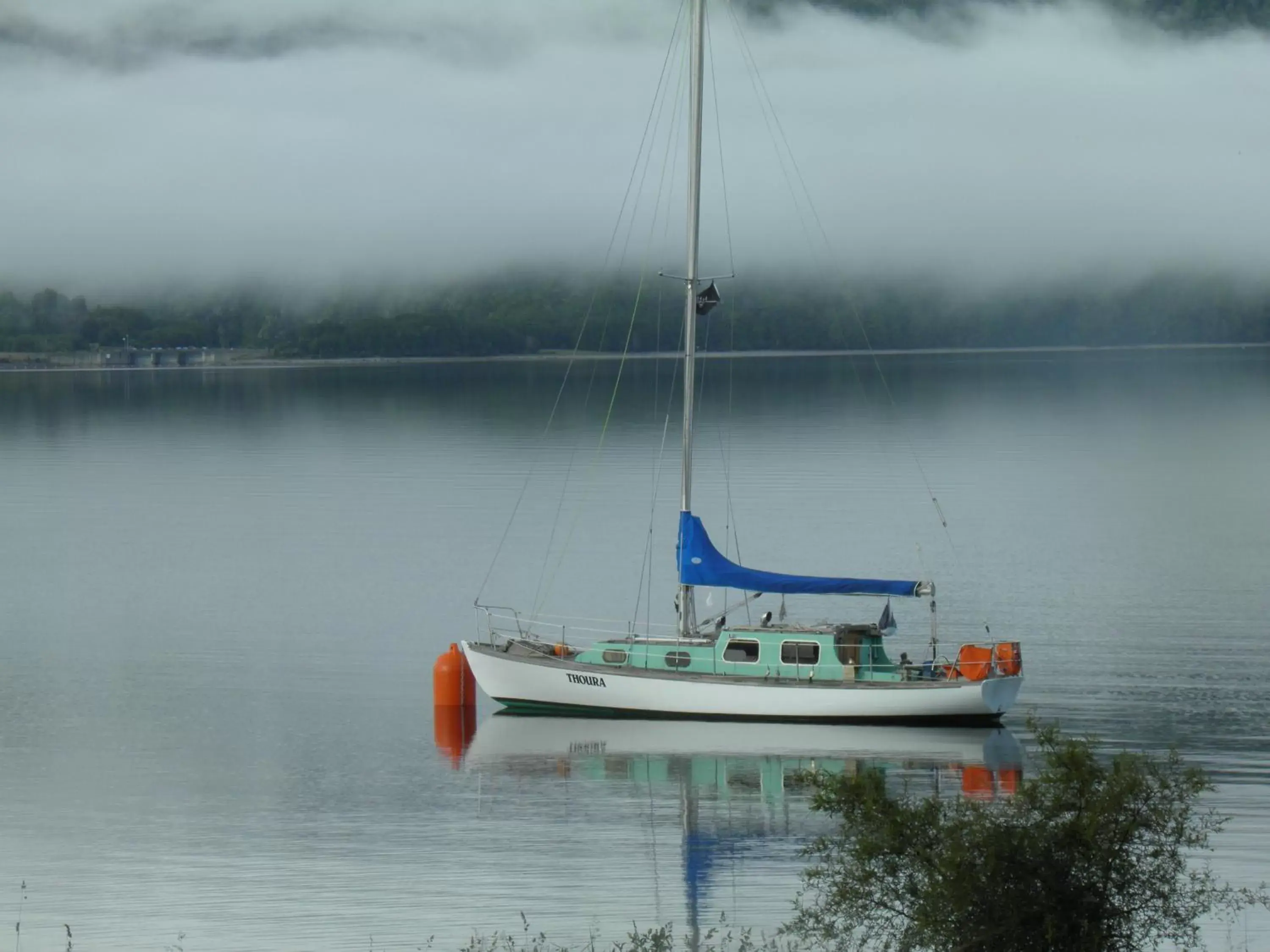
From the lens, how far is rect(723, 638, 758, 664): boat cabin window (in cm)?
4159

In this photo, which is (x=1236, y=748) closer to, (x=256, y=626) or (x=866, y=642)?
(x=866, y=642)

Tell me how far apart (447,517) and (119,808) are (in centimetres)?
4979

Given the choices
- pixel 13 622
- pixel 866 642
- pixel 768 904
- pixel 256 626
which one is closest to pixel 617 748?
pixel 866 642

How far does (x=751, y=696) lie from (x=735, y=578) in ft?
11.0

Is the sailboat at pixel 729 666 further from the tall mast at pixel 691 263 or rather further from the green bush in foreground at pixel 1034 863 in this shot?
the green bush in foreground at pixel 1034 863

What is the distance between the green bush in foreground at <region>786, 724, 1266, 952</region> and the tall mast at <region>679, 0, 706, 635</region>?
22502mm

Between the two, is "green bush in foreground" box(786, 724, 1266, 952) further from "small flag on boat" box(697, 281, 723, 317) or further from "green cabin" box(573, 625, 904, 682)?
"small flag on boat" box(697, 281, 723, 317)

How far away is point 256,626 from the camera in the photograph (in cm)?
5822

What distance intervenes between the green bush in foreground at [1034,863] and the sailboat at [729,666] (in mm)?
19921

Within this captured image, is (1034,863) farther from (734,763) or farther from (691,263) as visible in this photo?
(691,263)

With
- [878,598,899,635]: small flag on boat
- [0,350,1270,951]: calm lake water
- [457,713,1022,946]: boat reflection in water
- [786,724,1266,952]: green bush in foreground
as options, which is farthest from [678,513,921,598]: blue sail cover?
[786,724,1266,952]: green bush in foreground

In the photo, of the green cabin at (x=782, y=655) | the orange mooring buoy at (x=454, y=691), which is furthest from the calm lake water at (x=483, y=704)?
the green cabin at (x=782, y=655)

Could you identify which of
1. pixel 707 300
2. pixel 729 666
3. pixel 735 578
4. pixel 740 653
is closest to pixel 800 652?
pixel 740 653

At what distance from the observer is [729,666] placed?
4169 centimetres
